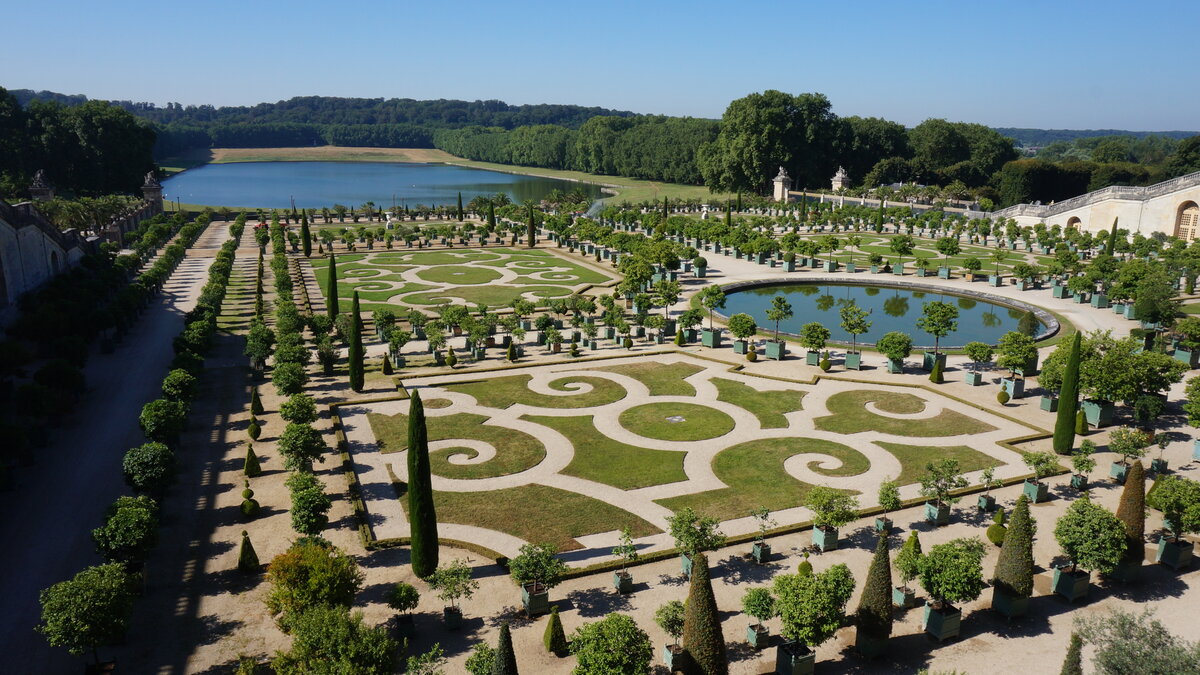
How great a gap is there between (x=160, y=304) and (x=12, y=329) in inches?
711

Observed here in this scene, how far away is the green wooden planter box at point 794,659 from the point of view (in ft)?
63.4

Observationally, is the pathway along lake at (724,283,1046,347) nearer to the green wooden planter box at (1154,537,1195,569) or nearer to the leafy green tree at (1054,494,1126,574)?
the green wooden planter box at (1154,537,1195,569)

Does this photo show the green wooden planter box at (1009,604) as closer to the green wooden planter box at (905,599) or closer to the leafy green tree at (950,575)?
the leafy green tree at (950,575)

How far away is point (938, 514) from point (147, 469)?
28566mm

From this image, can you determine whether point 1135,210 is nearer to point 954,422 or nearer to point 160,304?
point 954,422

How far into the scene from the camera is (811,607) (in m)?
19.4

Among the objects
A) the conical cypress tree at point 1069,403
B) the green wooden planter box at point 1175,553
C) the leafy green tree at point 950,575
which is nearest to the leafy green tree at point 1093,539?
the green wooden planter box at point 1175,553

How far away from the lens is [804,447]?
113ft

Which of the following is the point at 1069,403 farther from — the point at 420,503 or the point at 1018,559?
the point at 420,503

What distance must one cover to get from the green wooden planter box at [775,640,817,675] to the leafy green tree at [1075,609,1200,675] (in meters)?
6.38

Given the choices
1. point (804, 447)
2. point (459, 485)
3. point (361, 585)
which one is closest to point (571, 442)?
point (459, 485)

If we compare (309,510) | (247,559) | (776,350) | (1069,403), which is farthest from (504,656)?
(776,350)

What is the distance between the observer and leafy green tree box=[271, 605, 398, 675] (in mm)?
16906

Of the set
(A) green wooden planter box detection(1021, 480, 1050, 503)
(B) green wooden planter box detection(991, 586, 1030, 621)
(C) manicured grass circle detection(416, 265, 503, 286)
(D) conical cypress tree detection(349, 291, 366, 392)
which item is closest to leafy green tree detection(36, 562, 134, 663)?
(D) conical cypress tree detection(349, 291, 366, 392)
